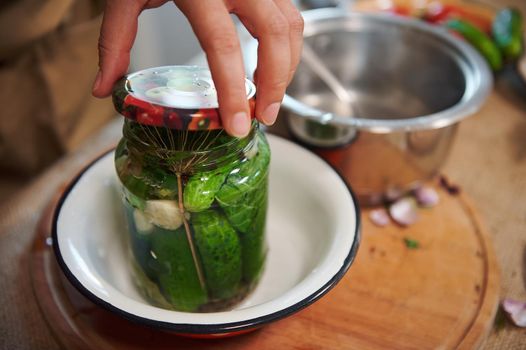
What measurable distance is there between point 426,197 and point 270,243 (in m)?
0.29

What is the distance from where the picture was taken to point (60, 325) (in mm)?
613

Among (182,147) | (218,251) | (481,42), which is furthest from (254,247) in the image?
(481,42)

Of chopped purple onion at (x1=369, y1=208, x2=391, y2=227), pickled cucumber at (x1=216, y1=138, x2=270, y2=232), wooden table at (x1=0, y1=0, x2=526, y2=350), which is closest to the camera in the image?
pickled cucumber at (x1=216, y1=138, x2=270, y2=232)

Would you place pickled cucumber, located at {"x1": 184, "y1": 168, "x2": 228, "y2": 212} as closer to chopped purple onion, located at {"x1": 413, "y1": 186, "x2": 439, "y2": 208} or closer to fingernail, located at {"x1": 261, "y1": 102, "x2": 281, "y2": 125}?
fingernail, located at {"x1": 261, "y1": 102, "x2": 281, "y2": 125}

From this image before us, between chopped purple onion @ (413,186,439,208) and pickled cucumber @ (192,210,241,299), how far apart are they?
38cm

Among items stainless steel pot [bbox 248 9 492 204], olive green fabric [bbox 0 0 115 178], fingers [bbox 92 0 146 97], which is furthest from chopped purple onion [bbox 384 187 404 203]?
Answer: olive green fabric [bbox 0 0 115 178]

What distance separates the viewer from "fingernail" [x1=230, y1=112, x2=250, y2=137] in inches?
18.1

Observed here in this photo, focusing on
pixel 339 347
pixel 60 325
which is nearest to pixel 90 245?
pixel 60 325

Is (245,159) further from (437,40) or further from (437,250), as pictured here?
(437,40)

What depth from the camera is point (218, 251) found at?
0.57 meters

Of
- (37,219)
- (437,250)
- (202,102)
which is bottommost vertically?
(437,250)

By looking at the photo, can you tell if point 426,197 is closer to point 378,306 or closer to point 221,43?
point 378,306

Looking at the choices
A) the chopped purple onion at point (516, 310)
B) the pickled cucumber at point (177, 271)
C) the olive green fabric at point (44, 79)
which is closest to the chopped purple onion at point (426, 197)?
→ the chopped purple onion at point (516, 310)

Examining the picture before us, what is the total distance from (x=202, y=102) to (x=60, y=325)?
35 centimetres
